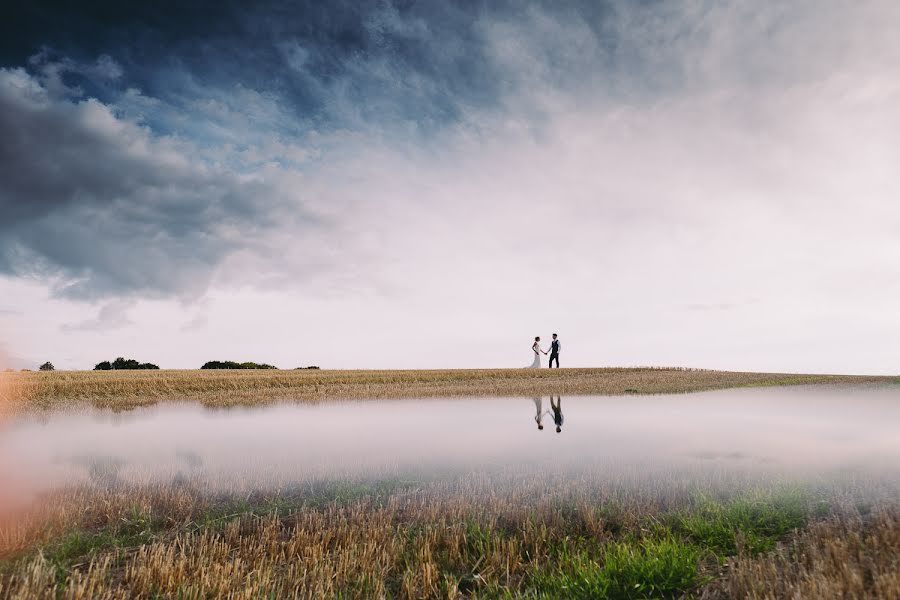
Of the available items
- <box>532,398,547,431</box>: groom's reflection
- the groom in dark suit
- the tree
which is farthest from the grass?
the tree

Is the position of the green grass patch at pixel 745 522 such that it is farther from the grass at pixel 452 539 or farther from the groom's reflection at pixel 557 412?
the groom's reflection at pixel 557 412

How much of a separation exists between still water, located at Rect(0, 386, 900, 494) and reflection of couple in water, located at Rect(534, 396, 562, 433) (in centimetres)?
9

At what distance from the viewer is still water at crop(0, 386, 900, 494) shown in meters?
12.0

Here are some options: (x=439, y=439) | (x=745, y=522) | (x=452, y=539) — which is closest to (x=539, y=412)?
(x=439, y=439)

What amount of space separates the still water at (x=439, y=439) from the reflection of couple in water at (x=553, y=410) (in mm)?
89

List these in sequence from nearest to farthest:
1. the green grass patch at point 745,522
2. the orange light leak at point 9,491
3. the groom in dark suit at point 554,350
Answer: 1. the green grass patch at point 745,522
2. the orange light leak at point 9,491
3. the groom in dark suit at point 554,350

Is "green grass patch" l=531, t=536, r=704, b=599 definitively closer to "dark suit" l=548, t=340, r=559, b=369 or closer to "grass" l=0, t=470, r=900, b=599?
"grass" l=0, t=470, r=900, b=599

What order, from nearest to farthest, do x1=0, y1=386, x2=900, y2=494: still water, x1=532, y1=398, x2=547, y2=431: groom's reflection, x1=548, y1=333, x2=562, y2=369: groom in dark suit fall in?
x1=0, y1=386, x2=900, y2=494: still water
x1=532, y1=398, x2=547, y2=431: groom's reflection
x1=548, y1=333, x2=562, y2=369: groom in dark suit

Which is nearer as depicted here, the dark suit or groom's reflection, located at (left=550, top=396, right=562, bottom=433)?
groom's reflection, located at (left=550, top=396, right=562, bottom=433)

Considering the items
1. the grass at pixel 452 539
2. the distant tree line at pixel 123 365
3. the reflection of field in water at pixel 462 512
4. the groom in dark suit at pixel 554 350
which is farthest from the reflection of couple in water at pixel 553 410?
the distant tree line at pixel 123 365

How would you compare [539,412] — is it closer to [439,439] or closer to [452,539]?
[439,439]

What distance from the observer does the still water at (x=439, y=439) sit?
12.0m

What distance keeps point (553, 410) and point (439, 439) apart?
28.2ft

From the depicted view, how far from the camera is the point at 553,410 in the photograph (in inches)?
893
